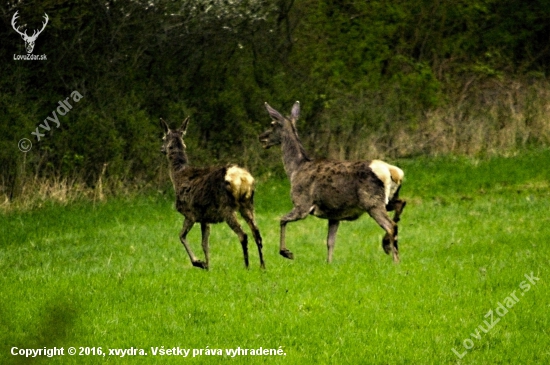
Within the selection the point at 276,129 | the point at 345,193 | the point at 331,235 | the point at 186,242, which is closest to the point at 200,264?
the point at 186,242

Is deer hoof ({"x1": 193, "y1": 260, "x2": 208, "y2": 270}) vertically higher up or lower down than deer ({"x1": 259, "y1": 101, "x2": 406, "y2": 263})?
lower down

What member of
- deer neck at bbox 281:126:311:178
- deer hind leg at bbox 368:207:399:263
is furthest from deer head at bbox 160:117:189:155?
deer hind leg at bbox 368:207:399:263

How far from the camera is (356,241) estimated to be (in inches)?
590

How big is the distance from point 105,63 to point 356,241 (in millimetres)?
8616

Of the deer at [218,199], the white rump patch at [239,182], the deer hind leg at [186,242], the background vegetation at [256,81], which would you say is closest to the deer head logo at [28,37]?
the background vegetation at [256,81]

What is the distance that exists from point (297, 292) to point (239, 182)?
1736 mm

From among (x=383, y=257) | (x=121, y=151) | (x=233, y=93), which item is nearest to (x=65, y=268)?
(x=383, y=257)

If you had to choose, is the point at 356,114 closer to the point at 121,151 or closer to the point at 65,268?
the point at 121,151

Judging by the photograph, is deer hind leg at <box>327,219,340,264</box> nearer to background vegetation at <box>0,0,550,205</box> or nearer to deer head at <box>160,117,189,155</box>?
deer head at <box>160,117,189,155</box>

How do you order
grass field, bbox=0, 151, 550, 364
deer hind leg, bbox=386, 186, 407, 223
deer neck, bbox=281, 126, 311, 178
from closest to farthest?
grass field, bbox=0, 151, 550, 364
deer hind leg, bbox=386, 186, 407, 223
deer neck, bbox=281, 126, 311, 178

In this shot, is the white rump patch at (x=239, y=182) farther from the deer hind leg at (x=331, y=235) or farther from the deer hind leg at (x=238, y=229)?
the deer hind leg at (x=331, y=235)

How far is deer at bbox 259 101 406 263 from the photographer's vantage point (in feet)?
36.8

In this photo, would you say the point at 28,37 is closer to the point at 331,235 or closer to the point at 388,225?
the point at 331,235

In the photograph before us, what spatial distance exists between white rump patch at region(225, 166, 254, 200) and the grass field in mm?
914
